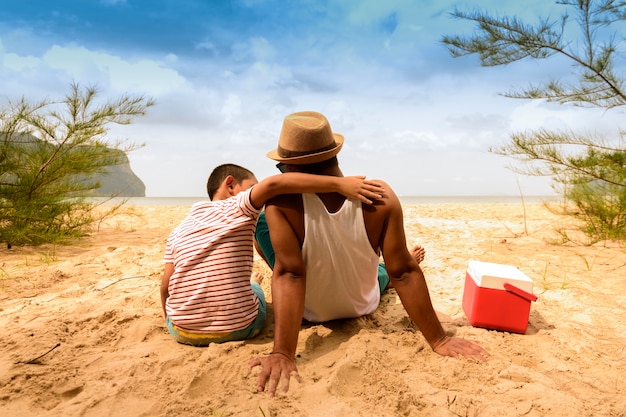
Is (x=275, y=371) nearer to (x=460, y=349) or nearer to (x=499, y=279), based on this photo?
(x=460, y=349)

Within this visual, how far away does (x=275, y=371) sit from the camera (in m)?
1.82

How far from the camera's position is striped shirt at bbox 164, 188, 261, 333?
2135 millimetres

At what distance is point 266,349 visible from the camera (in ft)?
7.13

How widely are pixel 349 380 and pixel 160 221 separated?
6991 mm

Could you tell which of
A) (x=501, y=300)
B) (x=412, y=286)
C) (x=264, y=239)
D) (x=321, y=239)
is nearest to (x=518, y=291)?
(x=501, y=300)

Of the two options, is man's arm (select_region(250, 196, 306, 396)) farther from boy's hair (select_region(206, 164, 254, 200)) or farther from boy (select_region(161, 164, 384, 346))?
boy's hair (select_region(206, 164, 254, 200))

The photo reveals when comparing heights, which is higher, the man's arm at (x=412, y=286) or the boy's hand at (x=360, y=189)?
the boy's hand at (x=360, y=189)

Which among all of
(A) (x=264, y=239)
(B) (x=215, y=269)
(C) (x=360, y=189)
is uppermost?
(C) (x=360, y=189)

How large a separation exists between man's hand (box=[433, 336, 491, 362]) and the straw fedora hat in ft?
3.45

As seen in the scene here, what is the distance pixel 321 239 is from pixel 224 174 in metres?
0.89

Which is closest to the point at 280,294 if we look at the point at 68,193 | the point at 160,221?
the point at 68,193

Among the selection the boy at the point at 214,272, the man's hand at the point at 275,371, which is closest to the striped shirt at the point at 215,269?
the boy at the point at 214,272

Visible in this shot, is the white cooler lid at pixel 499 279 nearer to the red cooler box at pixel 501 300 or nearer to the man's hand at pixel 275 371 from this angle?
the red cooler box at pixel 501 300

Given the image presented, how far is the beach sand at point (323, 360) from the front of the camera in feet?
5.56
